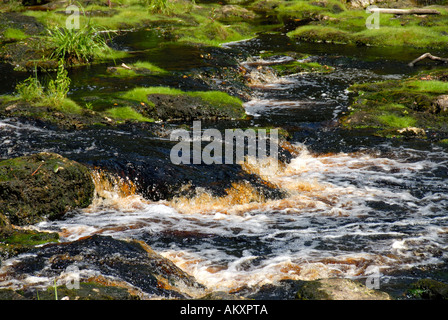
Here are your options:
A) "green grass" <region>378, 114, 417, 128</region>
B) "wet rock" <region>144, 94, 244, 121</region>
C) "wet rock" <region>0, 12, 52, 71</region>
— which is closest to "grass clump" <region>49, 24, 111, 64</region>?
"wet rock" <region>0, 12, 52, 71</region>

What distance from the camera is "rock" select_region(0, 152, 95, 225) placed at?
873 cm

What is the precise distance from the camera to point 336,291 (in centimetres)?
539

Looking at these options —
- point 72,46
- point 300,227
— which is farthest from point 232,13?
point 300,227

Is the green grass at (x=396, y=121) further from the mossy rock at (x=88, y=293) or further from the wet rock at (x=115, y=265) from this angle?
the mossy rock at (x=88, y=293)

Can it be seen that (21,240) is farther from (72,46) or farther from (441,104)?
(72,46)

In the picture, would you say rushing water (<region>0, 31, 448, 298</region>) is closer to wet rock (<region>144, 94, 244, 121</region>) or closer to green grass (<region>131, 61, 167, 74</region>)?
wet rock (<region>144, 94, 244, 121</region>)

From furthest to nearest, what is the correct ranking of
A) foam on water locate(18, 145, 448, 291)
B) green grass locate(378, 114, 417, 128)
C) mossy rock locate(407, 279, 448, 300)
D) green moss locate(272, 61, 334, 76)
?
green moss locate(272, 61, 334, 76)
green grass locate(378, 114, 417, 128)
foam on water locate(18, 145, 448, 291)
mossy rock locate(407, 279, 448, 300)

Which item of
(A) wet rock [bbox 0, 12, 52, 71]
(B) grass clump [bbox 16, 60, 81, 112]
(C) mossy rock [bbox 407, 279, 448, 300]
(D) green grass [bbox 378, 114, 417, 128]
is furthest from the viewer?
(A) wet rock [bbox 0, 12, 52, 71]

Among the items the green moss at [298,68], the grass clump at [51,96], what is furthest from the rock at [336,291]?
the green moss at [298,68]

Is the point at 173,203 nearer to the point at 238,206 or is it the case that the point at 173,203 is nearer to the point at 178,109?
the point at 238,206

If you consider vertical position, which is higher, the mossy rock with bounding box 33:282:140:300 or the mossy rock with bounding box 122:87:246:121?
the mossy rock with bounding box 122:87:246:121

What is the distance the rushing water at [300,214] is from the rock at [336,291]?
4.61 feet

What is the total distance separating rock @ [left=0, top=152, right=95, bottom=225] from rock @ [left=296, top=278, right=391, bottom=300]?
5.48m

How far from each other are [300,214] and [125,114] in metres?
6.81
